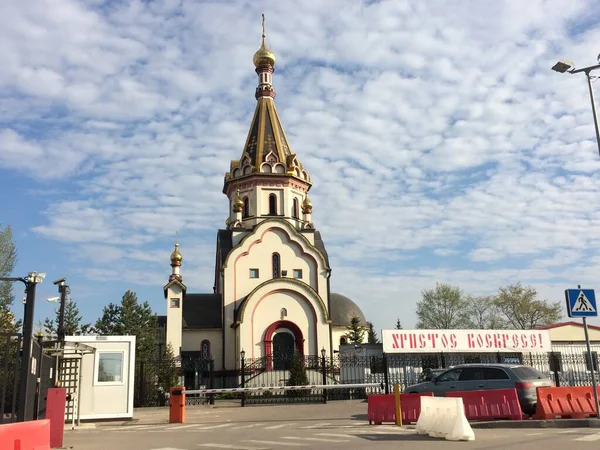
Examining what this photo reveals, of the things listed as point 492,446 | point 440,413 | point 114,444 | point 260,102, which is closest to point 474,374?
point 440,413

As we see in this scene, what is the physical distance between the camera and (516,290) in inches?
2335

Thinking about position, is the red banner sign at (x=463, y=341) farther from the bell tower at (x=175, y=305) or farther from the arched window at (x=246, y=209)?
the arched window at (x=246, y=209)

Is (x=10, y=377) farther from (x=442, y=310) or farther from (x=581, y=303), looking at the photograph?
(x=442, y=310)

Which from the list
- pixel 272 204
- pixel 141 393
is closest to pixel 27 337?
pixel 141 393

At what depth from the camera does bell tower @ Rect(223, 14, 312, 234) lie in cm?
4388

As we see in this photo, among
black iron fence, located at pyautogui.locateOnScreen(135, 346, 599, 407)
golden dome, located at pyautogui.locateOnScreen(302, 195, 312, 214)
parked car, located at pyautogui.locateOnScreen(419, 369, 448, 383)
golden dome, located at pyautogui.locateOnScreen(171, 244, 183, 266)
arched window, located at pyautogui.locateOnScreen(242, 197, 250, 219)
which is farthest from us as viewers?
golden dome, located at pyautogui.locateOnScreen(302, 195, 312, 214)

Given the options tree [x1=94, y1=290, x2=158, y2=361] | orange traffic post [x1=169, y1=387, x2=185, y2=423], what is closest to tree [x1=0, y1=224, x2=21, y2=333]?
tree [x1=94, y1=290, x2=158, y2=361]

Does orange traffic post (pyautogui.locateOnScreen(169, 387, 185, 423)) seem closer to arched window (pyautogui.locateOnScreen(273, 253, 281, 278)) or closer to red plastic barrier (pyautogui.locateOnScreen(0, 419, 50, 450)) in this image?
red plastic barrier (pyautogui.locateOnScreen(0, 419, 50, 450))

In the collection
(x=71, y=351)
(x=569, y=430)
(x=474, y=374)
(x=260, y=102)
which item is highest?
(x=260, y=102)

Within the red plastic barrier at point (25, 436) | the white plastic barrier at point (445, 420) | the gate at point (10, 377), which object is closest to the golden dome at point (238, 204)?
the gate at point (10, 377)

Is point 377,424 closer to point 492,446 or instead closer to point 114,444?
point 492,446

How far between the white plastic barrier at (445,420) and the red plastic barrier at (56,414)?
24.7ft

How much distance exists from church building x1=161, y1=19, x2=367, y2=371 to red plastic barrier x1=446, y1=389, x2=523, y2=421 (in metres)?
22.2

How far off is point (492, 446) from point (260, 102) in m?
41.0
